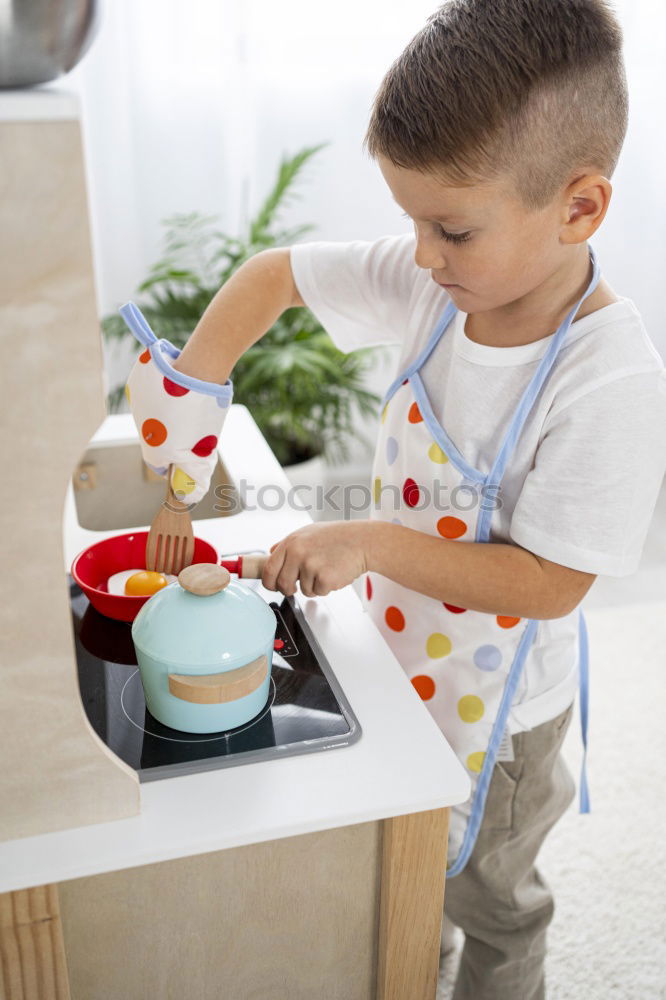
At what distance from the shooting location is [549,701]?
0.96 meters

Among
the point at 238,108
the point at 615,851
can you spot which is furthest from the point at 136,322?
the point at 238,108

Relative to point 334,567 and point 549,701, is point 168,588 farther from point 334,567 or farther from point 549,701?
point 549,701

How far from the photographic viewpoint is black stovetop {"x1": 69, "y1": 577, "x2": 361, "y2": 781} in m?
0.68

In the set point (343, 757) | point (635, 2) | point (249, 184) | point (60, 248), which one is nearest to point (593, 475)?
point (343, 757)

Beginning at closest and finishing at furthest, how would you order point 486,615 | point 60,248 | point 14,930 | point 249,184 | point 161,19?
point 60,248 → point 14,930 → point 486,615 → point 161,19 → point 249,184

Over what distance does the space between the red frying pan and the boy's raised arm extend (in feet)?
0.59

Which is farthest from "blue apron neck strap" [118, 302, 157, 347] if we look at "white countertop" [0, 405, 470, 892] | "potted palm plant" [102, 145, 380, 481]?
"potted palm plant" [102, 145, 380, 481]

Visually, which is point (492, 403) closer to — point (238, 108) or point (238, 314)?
point (238, 314)

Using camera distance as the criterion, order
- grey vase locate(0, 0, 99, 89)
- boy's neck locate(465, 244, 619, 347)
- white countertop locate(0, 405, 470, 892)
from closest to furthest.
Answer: grey vase locate(0, 0, 99, 89)
white countertop locate(0, 405, 470, 892)
boy's neck locate(465, 244, 619, 347)

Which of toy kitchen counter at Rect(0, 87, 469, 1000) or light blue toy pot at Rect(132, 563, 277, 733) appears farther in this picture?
light blue toy pot at Rect(132, 563, 277, 733)

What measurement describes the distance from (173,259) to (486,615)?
1.52 m

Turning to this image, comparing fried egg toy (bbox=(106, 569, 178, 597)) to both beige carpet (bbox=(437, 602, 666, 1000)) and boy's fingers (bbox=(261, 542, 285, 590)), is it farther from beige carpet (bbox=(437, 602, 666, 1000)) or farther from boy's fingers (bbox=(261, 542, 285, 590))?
beige carpet (bbox=(437, 602, 666, 1000))

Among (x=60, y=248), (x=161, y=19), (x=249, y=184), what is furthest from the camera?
(x=249, y=184)

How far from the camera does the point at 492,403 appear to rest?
2.83 ft
